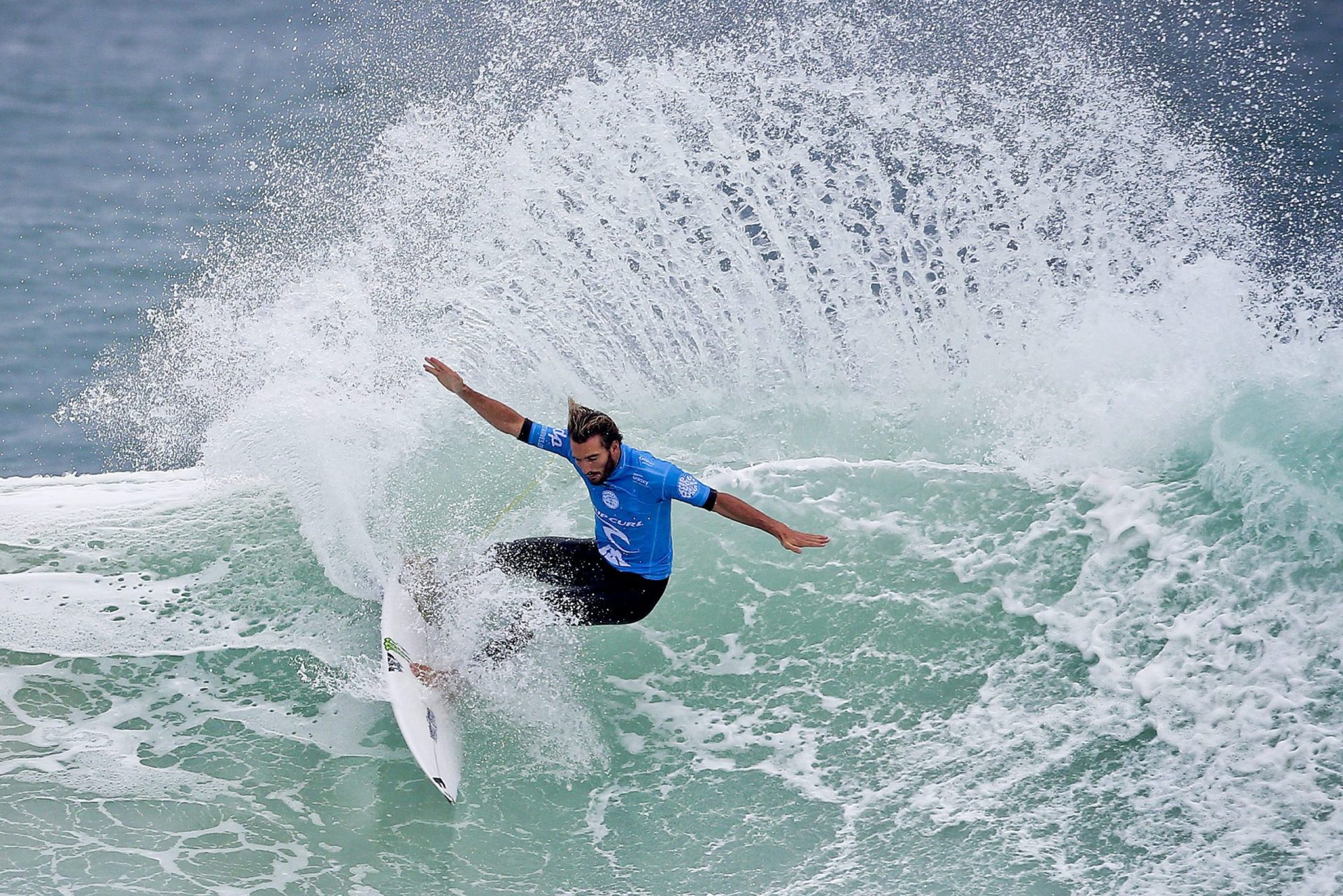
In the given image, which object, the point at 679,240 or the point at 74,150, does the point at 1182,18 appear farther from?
the point at 74,150

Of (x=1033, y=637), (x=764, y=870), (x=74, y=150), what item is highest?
(x=74, y=150)

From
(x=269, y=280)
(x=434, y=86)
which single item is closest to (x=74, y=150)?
(x=434, y=86)

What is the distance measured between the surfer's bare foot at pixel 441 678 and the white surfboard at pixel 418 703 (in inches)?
0.9

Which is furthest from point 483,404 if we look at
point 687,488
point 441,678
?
point 441,678

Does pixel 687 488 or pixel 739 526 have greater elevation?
pixel 687 488

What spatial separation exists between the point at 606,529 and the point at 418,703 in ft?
3.98

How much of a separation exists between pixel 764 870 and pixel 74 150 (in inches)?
539

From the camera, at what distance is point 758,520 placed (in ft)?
18.9

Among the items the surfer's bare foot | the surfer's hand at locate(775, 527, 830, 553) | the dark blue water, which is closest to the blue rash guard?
the surfer's hand at locate(775, 527, 830, 553)

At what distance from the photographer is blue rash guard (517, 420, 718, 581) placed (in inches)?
230

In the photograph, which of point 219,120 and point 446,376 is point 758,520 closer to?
point 446,376

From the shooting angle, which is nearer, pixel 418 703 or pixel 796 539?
pixel 796 539

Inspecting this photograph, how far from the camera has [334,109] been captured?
632 inches

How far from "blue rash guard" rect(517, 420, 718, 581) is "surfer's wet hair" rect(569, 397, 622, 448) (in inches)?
5.0
